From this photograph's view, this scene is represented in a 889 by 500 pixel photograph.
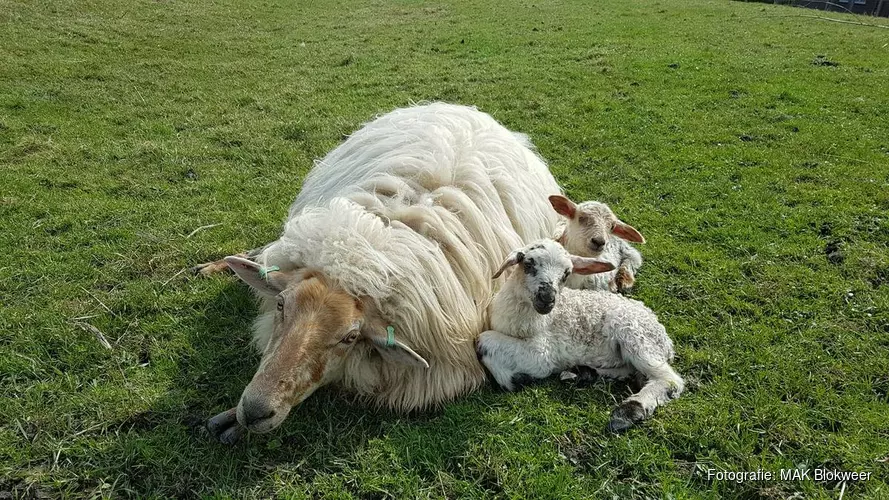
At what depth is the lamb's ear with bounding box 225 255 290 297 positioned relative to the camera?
11.5ft

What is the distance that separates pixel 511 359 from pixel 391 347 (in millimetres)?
858

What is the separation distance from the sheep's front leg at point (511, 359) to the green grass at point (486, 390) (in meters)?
0.11

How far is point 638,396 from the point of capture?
360 centimetres

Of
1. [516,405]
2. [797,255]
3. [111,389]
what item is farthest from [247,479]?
[797,255]

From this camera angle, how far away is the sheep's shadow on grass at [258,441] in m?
3.17

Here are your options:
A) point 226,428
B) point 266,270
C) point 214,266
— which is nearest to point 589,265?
point 266,270

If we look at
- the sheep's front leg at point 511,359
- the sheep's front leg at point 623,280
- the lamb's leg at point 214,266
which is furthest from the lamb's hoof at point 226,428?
the sheep's front leg at point 623,280

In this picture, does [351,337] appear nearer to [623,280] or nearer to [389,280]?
[389,280]

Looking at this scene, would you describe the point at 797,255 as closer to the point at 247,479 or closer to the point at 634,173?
the point at 634,173

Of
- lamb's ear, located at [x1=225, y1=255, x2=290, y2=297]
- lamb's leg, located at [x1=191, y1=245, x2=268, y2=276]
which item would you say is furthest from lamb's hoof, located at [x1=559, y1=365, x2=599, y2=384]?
lamb's leg, located at [x1=191, y1=245, x2=268, y2=276]

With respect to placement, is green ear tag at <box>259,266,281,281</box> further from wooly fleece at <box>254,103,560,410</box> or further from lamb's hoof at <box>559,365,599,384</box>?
lamb's hoof at <box>559,365,599,384</box>

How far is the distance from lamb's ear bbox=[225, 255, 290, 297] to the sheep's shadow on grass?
0.70 metres

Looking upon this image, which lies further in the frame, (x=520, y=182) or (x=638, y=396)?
(x=520, y=182)

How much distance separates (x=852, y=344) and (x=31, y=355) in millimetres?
5842
